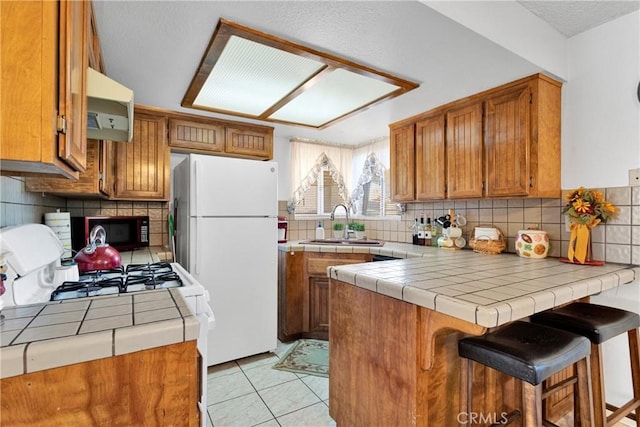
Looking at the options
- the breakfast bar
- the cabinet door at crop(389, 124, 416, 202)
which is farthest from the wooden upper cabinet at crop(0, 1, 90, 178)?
the cabinet door at crop(389, 124, 416, 202)

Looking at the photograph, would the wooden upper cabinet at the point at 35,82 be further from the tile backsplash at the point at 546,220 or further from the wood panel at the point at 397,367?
the tile backsplash at the point at 546,220

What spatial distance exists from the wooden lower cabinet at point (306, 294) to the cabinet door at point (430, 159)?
95 cm

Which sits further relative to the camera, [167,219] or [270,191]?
[167,219]

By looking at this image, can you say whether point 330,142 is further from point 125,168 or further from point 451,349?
point 451,349

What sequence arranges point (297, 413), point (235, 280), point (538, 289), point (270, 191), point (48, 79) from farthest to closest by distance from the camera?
point (270, 191), point (235, 280), point (297, 413), point (538, 289), point (48, 79)

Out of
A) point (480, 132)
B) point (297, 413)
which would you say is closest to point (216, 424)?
point (297, 413)

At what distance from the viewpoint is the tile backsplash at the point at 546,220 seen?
1.79 meters

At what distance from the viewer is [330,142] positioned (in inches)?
151

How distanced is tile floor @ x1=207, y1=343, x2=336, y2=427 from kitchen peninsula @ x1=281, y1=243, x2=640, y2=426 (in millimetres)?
275

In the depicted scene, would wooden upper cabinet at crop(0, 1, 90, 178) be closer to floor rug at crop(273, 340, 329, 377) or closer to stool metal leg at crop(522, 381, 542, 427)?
stool metal leg at crop(522, 381, 542, 427)

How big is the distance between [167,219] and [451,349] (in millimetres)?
2685

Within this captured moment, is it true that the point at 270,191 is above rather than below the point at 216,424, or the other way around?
above

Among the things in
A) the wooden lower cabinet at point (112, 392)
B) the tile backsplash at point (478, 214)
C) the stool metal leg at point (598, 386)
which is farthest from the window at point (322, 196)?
the wooden lower cabinet at point (112, 392)

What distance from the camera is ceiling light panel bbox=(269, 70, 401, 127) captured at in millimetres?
2092
